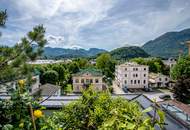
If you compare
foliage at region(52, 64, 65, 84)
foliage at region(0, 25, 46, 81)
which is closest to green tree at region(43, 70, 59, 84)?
foliage at region(52, 64, 65, 84)

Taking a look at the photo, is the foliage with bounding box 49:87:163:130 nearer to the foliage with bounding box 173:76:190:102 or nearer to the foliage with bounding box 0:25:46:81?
the foliage with bounding box 0:25:46:81

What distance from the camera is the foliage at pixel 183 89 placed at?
17281 mm

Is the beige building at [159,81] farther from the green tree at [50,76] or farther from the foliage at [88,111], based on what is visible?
the foliage at [88,111]

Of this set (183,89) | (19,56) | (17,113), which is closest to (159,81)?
(183,89)

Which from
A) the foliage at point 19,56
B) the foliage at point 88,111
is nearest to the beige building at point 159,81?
the foliage at point 19,56

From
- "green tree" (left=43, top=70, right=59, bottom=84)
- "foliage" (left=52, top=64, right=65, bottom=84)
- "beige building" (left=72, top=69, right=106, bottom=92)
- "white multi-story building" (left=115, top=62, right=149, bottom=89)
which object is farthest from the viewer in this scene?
"white multi-story building" (left=115, top=62, right=149, bottom=89)

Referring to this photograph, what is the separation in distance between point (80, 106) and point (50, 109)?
1.83m

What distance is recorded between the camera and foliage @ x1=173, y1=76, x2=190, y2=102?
680 inches

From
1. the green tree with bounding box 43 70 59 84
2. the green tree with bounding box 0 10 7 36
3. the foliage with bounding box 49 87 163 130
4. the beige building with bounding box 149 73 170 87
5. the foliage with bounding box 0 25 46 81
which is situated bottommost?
the beige building with bounding box 149 73 170 87

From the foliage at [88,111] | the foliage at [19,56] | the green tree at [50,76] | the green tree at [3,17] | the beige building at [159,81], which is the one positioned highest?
the green tree at [3,17]

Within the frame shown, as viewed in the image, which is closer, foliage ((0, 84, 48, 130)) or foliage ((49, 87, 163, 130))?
foliage ((0, 84, 48, 130))

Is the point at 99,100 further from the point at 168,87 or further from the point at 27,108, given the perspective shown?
the point at 168,87

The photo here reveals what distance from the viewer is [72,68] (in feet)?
123

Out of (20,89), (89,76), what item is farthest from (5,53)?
(89,76)
